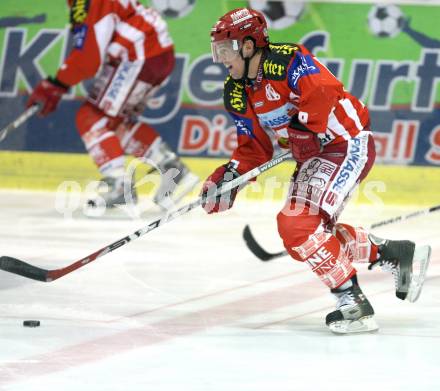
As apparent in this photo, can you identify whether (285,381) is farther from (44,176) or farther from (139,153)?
(44,176)

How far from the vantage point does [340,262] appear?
3.75 meters

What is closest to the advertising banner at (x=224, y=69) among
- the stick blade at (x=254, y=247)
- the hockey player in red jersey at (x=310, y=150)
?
the stick blade at (x=254, y=247)

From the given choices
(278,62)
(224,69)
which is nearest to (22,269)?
(278,62)

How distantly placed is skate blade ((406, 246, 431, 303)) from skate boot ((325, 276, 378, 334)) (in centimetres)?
27

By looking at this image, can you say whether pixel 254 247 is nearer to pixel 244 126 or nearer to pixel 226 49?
pixel 244 126

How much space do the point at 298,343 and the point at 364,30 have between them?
374 cm

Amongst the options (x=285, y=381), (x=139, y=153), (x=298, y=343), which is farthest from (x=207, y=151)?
(x=285, y=381)

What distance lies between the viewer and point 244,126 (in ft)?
13.3

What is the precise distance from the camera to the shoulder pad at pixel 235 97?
396cm

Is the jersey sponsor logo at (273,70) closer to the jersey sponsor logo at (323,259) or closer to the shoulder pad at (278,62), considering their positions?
the shoulder pad at (278,62)

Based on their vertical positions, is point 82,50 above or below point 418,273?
above

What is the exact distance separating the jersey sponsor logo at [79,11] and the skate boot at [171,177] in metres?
0.86

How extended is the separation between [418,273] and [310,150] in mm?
664

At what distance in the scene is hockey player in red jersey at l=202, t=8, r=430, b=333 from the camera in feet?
12.3
